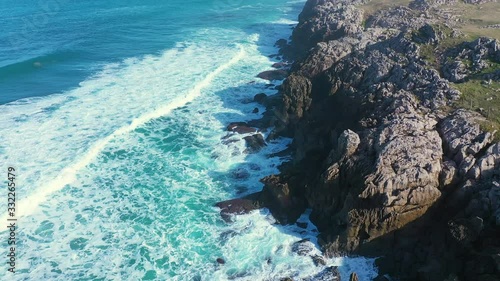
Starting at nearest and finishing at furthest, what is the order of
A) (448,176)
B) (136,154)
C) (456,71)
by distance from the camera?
(448,176) < (456,71) < (136,154)

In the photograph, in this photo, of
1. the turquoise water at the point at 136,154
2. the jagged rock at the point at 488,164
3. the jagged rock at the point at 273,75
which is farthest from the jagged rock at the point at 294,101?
the jagged rock at the point at 488,164

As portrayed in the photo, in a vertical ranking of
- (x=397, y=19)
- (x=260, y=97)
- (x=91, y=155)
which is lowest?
(x=91, y=155)

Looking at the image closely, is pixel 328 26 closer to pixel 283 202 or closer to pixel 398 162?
pixel 283 202

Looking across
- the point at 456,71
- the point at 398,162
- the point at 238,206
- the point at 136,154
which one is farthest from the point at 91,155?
the point at 456,71

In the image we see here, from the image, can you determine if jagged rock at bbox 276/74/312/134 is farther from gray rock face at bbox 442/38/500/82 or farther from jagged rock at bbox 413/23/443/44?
gray rock face at bbox 442/38/500/82

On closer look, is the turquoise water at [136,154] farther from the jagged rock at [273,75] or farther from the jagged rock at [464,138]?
the jagged rock at [464,138]

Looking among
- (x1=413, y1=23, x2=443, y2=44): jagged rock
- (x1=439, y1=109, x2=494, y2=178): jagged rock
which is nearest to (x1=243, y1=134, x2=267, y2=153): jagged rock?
(x1=439, y1=109, x2=494, y2=178): jagged rock

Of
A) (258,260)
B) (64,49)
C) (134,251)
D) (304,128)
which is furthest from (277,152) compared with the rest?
(64,49)

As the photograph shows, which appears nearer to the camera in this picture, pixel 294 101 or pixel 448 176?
pixel 448 176
